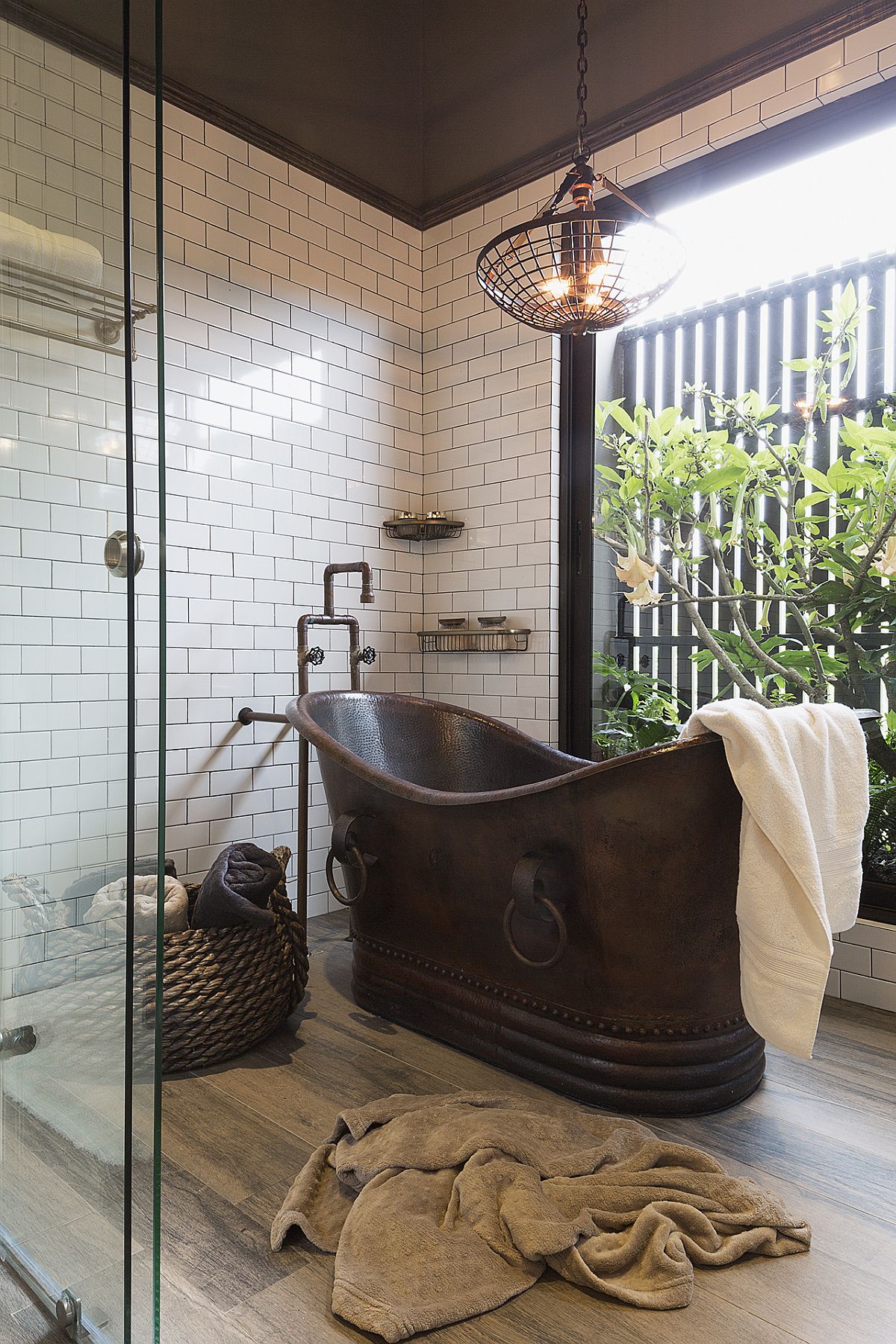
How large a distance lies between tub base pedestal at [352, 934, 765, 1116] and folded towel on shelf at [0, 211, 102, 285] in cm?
168

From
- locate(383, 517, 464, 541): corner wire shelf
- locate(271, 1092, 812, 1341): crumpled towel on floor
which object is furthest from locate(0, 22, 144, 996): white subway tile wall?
locate(383, 517, 464, 541): corner wire shelf

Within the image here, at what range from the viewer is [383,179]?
3.63 metres

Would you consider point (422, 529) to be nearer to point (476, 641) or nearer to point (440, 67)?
point (476, 641)

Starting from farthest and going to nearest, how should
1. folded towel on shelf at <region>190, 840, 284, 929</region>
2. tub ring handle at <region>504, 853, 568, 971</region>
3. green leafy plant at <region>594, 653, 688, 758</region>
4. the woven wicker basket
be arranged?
green leafy plant at <region>594, 653, 688, 758</region>
folded towel on shelf at <region>190, 840, 284, 929</region>
the woven wicker basket
tub ring handle at <region>504, 853, 568, 971</region>

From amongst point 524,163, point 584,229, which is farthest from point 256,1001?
point 524,163

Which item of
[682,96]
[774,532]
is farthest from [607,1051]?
[682,96]

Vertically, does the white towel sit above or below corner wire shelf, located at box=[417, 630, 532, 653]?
below

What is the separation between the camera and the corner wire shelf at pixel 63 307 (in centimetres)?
97

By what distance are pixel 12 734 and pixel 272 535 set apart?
2.13 m

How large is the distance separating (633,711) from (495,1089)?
1.50 metres

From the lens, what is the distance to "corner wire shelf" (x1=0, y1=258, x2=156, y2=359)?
967 mm

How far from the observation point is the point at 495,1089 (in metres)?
2.00

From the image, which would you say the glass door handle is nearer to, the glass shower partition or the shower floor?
the glass shower partition

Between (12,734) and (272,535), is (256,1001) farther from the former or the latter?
(272,535)
